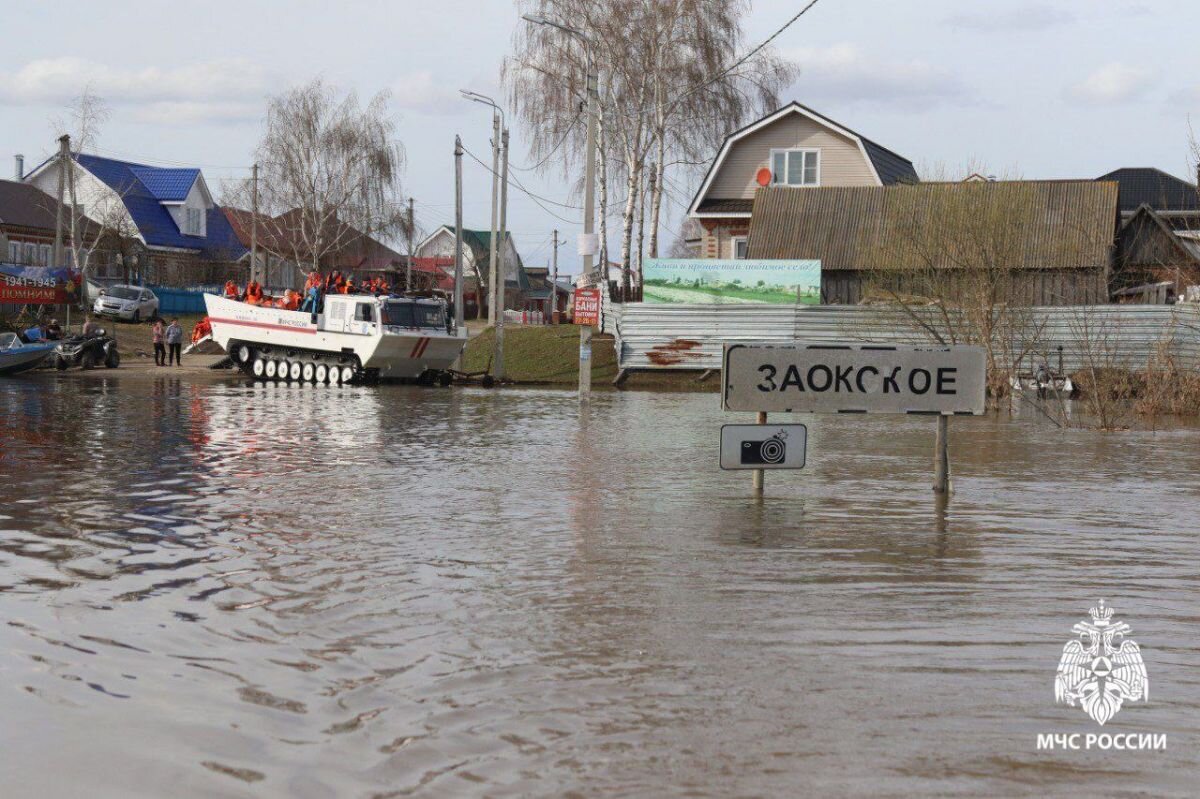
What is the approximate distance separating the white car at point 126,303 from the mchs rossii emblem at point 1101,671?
52697 millimetres

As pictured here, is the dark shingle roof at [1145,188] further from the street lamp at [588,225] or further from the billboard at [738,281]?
the street lamp at [588,225]

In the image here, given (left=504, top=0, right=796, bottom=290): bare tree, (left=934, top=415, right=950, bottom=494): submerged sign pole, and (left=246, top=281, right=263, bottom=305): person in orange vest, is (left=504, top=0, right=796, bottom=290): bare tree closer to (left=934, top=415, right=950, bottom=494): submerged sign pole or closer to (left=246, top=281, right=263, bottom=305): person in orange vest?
(left=246, top=281, right=263, bottom=305): person in orange vest

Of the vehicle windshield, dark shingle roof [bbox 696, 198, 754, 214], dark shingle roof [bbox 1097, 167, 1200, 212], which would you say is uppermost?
dark shingle roof [bbox 1097, 167, 1200, 212]

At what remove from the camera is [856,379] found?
12883 millimetres

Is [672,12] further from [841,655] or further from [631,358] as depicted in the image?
[841,655]

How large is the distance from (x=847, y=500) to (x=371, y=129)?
59729 millimetres

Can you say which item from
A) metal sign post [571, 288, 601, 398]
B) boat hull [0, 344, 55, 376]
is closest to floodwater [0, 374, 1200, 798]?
metal sign post [571, 288, 601, 398]

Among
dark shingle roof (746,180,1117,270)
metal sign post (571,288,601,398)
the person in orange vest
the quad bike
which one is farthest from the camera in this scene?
the quad bike

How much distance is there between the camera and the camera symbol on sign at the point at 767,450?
13008mm

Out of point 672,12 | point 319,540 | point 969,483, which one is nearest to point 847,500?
point 969,483

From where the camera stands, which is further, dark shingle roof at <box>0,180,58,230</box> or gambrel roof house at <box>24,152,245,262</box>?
gambrel roof house at <box>24,152,245,262</box>

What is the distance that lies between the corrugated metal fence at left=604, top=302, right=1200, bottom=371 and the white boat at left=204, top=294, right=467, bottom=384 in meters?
4.83

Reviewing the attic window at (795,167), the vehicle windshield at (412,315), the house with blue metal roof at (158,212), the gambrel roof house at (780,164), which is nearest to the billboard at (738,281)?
the vehicle windshield at (412,315)

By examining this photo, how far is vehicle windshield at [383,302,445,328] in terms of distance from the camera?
1478 inches
